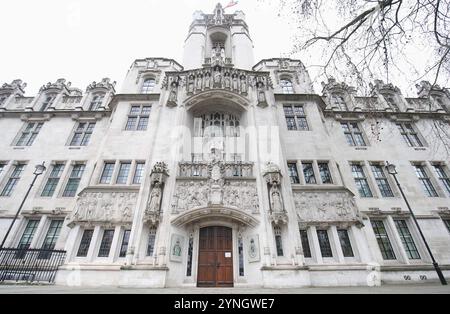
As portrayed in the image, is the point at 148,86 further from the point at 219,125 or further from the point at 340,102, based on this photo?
the point at 340,102

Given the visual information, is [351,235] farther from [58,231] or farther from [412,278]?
[58,231]

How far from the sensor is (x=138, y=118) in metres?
14.8

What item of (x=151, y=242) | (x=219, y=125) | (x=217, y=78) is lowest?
(x=151, y=242)

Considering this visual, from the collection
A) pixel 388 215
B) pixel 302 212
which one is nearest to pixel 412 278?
pixel 388 215

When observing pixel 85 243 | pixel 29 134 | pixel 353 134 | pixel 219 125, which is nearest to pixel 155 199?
pixel 85 243

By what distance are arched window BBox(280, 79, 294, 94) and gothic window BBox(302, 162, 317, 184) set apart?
7076mm

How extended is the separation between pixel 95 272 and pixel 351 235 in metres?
12.3

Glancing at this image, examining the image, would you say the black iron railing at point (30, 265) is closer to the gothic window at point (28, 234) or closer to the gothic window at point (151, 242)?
the gothic window at point (28, 234)

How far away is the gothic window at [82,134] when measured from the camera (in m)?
15.6

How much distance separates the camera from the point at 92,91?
60.2ft

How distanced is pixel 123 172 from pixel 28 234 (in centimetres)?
649

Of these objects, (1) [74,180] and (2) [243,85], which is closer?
(1) [74,180]

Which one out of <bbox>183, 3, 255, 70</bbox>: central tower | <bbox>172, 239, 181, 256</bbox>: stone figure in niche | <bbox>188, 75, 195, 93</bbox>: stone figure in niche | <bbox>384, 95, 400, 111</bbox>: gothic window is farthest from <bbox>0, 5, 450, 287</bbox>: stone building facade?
<bbox>183, 3, 255, 70</bbox>: central tower

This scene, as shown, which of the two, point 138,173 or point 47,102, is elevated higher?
point 47,102
